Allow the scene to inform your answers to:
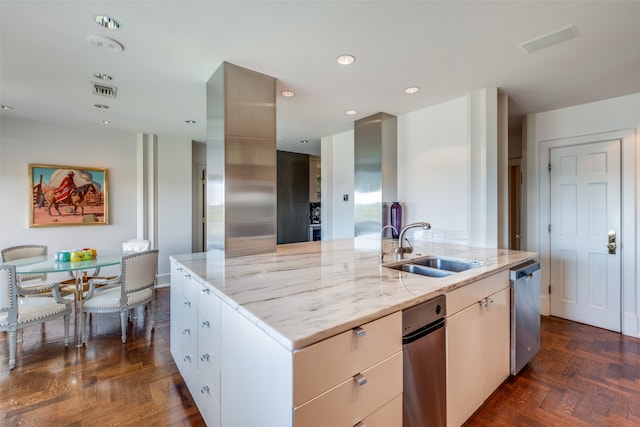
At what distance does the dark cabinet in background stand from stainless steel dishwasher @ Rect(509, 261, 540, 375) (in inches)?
163

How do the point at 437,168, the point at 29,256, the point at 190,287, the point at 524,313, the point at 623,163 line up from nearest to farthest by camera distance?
the point at 190,287
the point at 524,313
the point at 623,163
the point at 437,168
the point at 29,256

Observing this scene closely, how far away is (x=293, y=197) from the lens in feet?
19.4

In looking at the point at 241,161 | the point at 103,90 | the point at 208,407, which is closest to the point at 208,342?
the point at 208,407

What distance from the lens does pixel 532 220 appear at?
12.0 feet

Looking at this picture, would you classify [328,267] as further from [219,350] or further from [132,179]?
[132,179]

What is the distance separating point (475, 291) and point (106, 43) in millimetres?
2876

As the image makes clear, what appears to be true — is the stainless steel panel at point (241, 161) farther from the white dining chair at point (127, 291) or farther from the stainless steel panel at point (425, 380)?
the stainless steel panel at point (425, 380)

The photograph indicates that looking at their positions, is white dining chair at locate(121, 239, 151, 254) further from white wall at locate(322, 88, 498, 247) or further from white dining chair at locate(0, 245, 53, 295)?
white wall at locate(322, 88, 498, 247)

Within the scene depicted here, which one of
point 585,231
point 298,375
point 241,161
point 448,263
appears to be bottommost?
point 298,375

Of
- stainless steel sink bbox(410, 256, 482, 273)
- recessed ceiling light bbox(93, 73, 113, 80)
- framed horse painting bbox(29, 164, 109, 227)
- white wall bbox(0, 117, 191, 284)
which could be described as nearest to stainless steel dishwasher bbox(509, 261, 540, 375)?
stainless steel sink bbox(410, 256, 482, 273)

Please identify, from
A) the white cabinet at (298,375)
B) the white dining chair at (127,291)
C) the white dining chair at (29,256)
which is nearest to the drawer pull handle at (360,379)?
the white cabinet at (298,375)

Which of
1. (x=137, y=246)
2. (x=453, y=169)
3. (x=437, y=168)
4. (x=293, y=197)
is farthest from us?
(x=293, y=197)

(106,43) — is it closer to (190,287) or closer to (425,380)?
(190,287)

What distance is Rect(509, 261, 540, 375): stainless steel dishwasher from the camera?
6.97 ft
